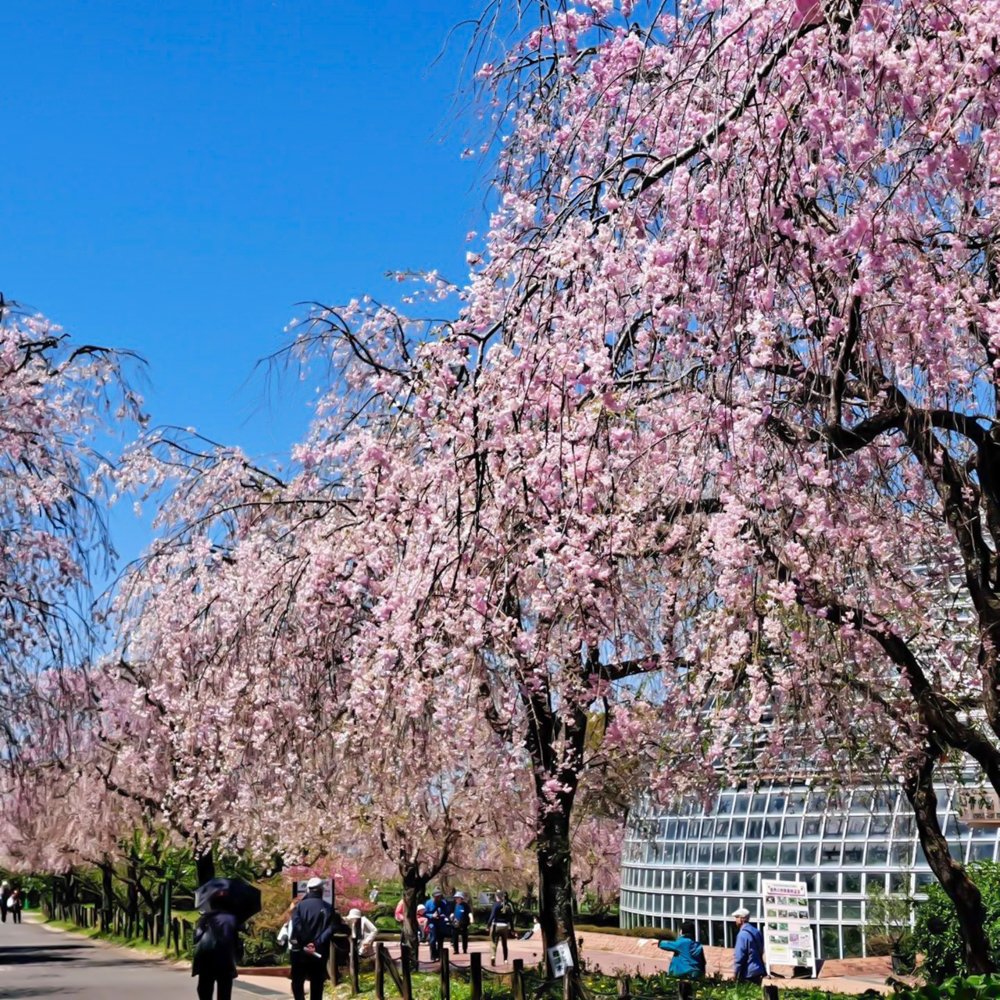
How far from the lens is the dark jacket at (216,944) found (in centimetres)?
1373

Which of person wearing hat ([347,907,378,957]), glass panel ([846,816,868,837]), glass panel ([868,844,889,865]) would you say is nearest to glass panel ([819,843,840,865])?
glass panel ([846,816,868,837])

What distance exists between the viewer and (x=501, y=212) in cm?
901

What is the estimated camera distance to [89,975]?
2531 cm

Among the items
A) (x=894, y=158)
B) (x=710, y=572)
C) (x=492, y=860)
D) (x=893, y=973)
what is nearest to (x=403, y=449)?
(x=710, y=572)

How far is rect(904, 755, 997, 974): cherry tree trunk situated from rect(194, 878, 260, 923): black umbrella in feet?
21.3

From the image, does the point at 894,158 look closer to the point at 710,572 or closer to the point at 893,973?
the point at 710,572

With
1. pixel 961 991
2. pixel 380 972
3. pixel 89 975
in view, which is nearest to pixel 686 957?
pixel 380 972

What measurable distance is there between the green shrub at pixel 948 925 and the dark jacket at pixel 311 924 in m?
7.78

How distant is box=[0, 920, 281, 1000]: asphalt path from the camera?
20.1 m

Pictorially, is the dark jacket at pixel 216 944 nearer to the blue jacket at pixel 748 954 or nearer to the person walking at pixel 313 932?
the person walking at pixel 313 932

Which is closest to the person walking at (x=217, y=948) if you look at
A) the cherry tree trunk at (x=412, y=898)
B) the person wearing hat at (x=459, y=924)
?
the cherry tree trunk at (x=412, y=898)

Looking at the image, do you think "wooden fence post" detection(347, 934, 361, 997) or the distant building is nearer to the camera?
"wooden fence post" detection(347, 934, 361, 997)

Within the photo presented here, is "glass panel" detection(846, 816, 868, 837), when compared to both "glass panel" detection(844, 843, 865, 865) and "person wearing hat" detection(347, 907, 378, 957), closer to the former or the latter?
"glass panel" detection(844, 843, 865, 865)

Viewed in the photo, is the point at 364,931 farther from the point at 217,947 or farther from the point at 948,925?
→ the point at 217,947
